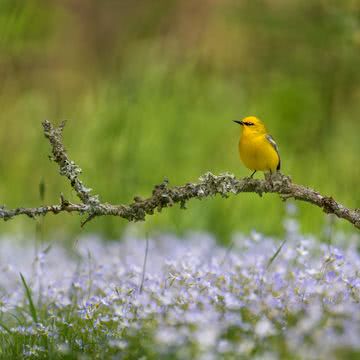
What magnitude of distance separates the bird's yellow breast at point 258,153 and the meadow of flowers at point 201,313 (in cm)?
35

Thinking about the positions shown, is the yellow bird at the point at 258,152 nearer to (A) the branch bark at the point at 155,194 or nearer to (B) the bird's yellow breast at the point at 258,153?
(B) the bird's yellow breast at the point at 258,153

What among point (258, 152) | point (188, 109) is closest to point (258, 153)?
point (258, 152)

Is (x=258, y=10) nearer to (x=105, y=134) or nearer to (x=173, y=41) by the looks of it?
(x=105, y=134)

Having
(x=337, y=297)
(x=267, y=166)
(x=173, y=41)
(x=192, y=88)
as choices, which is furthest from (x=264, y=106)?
(x=337, y=297)

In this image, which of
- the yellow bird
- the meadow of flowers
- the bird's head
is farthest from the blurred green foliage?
the meadow of flowers

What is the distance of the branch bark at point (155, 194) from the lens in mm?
2918

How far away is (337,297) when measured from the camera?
110 inches

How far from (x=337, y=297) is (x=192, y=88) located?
5.07 metres

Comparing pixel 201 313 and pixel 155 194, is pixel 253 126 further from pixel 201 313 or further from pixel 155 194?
pixel 201 313

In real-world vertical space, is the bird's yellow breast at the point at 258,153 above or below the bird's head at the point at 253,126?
below

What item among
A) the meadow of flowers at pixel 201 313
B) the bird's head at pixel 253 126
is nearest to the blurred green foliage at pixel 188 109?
the bird's head at pixel 253 126

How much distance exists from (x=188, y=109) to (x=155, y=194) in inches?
173

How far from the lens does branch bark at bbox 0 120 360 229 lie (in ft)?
9.57

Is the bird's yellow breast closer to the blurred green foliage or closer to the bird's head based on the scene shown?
the bird's head
